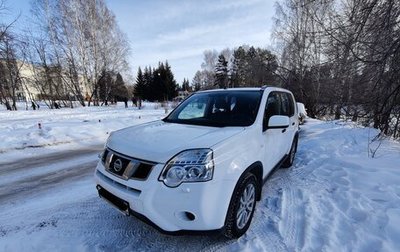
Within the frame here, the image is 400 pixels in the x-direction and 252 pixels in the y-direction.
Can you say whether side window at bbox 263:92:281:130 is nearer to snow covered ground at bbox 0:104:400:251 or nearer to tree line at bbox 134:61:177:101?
snow covered ground at bbox 0:104:400:251

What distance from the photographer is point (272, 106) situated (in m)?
4.28

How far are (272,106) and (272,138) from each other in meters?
0.65

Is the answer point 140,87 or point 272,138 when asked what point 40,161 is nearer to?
point 272,138

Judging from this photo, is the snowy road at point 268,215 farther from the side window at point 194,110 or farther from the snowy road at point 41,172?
Result: the side window at point 194,110

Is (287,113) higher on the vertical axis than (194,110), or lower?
lower

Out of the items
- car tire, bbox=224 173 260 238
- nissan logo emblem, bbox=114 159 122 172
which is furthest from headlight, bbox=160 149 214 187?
nissan logo emblem, bbox=114 159 122 172

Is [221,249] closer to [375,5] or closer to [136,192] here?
[136,192]

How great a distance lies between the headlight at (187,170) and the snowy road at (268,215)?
95 cm

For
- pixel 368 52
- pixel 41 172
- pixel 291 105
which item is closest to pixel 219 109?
pixel 291 105

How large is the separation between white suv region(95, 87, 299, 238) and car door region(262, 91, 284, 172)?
3 centimetres

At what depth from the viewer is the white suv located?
2457 millimetres

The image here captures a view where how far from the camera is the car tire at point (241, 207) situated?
2783mm

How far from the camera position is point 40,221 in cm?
354

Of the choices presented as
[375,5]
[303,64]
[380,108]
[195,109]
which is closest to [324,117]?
[303,64]
